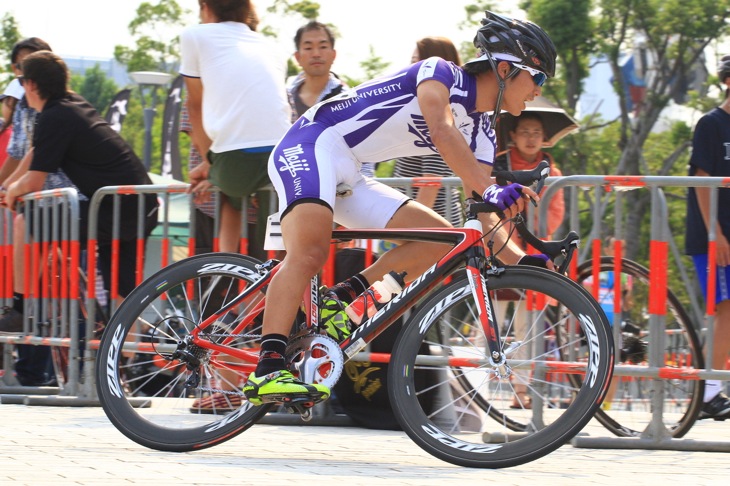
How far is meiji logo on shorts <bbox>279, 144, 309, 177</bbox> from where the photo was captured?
18.0ft

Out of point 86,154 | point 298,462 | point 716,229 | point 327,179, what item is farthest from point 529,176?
point 86,154

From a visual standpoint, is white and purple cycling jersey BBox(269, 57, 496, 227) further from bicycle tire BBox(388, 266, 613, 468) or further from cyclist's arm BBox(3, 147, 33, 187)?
cyclist's arm BBox(3, 147, 33, 187)

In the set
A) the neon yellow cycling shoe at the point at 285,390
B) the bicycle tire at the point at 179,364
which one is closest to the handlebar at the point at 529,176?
the neon yellow cycling shoe at the point at 285,390

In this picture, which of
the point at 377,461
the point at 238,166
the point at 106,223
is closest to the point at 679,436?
the point at 377,461

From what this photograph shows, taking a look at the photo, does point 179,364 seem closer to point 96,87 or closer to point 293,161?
point 293,161

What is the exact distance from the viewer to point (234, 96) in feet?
23.4

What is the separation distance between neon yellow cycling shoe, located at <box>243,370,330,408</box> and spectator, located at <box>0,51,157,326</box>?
122 inches

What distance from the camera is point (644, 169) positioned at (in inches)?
1304

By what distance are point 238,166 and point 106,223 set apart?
61.4 inches

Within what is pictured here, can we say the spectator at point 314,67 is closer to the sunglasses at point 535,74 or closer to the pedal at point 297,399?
the sunglasses at point 535,74

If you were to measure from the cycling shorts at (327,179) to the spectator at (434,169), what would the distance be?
1315 mm

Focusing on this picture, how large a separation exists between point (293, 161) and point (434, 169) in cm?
249

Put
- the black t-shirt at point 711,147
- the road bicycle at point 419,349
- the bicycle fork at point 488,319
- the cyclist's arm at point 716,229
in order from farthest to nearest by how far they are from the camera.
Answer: the black t-shirt at point 711,147
the cyclist's arm at point 716,229
the bicycle fork at point 488,319
the road bicycle at point 419,349

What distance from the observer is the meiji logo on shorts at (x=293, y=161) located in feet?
18.0
